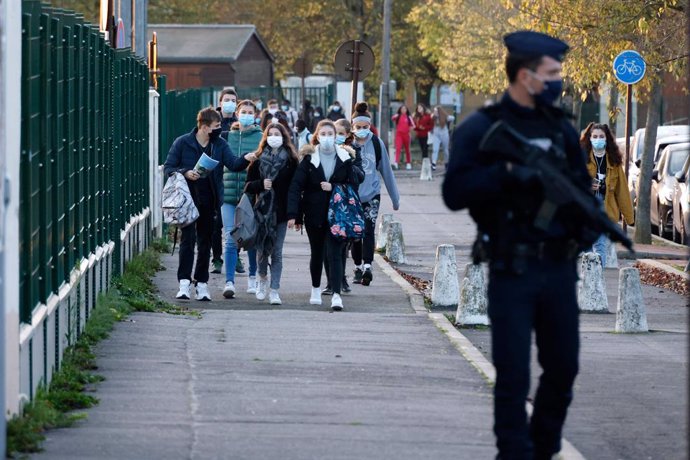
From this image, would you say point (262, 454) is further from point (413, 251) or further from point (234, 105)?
point (413, 251)

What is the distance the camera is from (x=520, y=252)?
19.9 feet

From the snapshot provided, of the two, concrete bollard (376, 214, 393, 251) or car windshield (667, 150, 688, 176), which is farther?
car windshield (667, 150, 688, 176)

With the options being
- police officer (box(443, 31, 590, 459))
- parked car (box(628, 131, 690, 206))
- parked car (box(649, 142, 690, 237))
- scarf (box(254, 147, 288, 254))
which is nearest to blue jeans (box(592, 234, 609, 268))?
scarf (box(254, 147, 288, 254))

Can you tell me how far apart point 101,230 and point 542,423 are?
21.7 feet

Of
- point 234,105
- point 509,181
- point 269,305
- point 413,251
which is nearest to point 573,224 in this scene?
point 509,181

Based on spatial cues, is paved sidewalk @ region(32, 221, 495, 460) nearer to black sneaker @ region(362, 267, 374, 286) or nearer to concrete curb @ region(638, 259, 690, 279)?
black sneaker @ region(362, 267, 374, 286)

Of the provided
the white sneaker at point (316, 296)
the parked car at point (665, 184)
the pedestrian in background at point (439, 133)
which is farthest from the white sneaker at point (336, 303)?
the pedestrian in background at point (439, 133)

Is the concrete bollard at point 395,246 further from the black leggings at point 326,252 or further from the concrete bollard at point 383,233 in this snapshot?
the black leggings at point 326,252

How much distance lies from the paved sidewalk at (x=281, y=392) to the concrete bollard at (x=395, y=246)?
6.43 meters

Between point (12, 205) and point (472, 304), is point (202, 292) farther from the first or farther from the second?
point (12, 205)

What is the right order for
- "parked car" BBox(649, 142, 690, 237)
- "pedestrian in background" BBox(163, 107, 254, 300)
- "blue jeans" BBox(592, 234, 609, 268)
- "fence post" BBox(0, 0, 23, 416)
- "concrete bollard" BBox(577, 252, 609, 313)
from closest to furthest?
"fence post" BBox(0, 0, 23, 416) < "pedestrian in background" BBox(163, 107, 254, 300) < "concrete bollard" BBox(577, 252, 609, 313) < "blue jeans" BBox(592, 234, 609, 268) < "parked car" BBox(649, 142, 690, 237)

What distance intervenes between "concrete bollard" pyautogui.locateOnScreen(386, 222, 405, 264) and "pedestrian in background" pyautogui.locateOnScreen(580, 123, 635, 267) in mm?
3010

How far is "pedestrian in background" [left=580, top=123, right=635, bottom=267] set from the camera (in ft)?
56.5

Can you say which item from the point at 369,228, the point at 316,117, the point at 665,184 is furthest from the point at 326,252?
the point at 316,117
